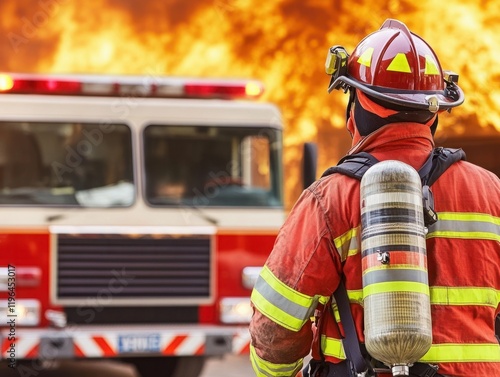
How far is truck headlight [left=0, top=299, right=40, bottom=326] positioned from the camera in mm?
6984

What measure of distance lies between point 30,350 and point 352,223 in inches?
194

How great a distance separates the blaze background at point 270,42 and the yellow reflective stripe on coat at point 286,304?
11447 millimetres

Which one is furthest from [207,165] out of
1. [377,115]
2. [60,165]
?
[377,115]

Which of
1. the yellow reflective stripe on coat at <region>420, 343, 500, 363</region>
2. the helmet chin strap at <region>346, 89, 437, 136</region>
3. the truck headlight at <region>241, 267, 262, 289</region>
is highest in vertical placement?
the truck headlight at <region>241, 267, 262, 289</region>

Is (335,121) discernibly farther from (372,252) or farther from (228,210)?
(372,252)

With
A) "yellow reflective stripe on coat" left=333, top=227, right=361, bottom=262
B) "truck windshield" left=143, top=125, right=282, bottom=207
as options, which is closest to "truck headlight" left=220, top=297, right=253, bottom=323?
"truck windshield" left=143, top=125, right=282, bottom=207

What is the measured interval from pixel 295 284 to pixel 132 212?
509 cm

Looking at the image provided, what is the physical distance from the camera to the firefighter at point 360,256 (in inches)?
95.3

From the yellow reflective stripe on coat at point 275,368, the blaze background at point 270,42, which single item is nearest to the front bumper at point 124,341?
the yellow reflective stripe on coat at point 275,368

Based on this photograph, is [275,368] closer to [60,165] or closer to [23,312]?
[23,312]

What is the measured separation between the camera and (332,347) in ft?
8.19

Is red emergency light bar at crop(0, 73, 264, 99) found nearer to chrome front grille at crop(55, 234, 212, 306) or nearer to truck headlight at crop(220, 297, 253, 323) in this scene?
chrome front grille at crop(55, 234, 212, 306)

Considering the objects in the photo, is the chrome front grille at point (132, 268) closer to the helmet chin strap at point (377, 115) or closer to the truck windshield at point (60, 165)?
the truck windshield at point (60, 165)

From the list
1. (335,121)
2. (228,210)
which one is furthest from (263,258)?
(335,121)
